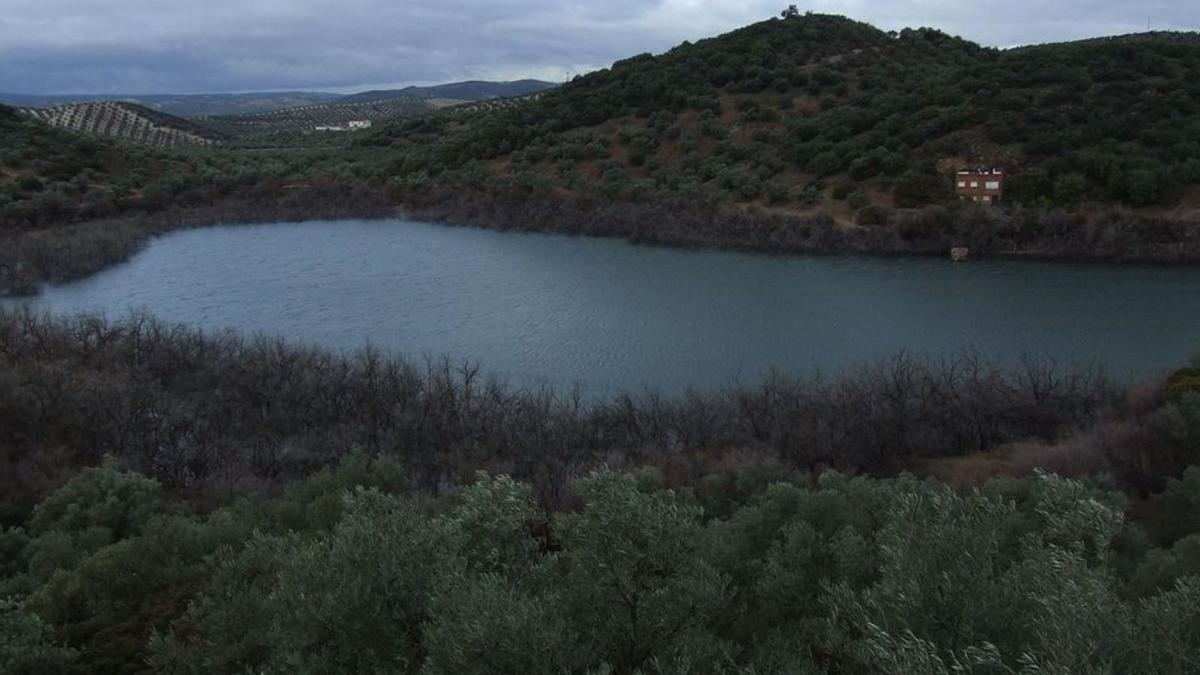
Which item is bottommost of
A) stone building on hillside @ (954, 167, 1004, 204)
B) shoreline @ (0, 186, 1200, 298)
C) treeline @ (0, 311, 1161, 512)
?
treeline @ (0, 311, 1161, 512)

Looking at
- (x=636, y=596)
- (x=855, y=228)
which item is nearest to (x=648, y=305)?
(x=855, y=228)

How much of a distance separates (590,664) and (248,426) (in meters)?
15.2

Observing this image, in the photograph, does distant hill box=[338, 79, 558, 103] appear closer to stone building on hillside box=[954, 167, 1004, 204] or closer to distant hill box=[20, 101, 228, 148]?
distant hill box=[20, 101, 228, 148]

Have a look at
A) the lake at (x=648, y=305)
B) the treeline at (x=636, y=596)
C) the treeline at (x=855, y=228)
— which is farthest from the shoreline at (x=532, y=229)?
the treeline at (x=636, y=596)

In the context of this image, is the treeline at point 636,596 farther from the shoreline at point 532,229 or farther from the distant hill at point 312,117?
the distant hill at point 312,117

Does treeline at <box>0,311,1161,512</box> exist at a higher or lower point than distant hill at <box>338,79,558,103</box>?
lower

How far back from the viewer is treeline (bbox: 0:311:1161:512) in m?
16.9

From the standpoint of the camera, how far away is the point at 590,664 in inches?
226

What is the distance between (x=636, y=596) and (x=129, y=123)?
96.4m

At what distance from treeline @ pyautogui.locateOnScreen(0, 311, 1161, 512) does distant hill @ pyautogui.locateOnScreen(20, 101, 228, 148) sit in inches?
2709

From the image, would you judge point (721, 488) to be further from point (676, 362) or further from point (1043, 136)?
point (1043, 136)

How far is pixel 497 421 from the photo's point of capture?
1855 cm

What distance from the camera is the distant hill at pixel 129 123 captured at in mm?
82688

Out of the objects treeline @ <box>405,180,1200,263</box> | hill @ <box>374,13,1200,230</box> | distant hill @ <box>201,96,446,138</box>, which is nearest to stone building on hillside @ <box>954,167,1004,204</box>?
hill @ <box>374,13,1200,230</box>
